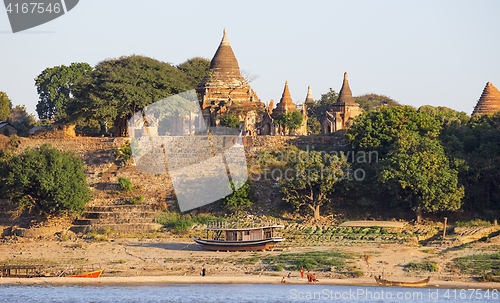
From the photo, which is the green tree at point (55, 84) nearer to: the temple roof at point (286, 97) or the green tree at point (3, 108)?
the green tree at point (3, 108)

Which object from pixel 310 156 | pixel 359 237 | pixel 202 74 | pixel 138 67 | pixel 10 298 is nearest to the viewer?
pixel 10 298

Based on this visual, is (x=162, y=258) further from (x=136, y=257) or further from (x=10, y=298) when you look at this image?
(x=10, y=298)

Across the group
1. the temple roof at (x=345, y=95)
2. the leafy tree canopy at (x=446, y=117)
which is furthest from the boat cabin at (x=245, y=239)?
the temple roof at (x=345, y=95)

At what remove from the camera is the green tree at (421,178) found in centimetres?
4044

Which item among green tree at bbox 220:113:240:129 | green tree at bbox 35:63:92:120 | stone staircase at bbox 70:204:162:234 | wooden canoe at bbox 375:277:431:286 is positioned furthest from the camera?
green tree at bbox 35:63:92:120

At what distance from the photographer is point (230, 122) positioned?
5816 centimetres

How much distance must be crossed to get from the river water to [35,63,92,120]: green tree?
51904 mm

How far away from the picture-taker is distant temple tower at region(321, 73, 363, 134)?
216 ft

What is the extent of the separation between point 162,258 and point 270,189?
13332 mm

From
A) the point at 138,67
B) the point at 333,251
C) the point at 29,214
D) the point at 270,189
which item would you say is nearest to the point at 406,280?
the point at 333,251

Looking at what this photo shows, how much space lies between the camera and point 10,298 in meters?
29.6

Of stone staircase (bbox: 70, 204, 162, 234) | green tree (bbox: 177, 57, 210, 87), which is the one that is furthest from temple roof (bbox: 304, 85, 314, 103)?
stone staircase (bbox: 70, 204, 162, 234)

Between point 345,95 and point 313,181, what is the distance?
85.6 feet

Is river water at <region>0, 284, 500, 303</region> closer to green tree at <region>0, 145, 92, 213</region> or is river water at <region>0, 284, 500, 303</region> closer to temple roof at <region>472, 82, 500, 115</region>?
green tree at <region>0, 145, 92, 213</region>
